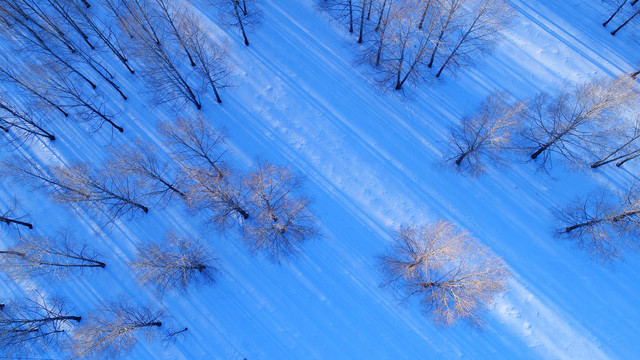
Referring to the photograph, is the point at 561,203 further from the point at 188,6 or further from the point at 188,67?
the point at 188,6

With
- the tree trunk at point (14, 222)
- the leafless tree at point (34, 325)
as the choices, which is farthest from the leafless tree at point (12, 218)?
the leafless tree at point (34, 325)

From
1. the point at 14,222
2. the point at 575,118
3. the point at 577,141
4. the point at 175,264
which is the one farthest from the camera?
the point at 577,141

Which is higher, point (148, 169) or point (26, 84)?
point (26, 84)

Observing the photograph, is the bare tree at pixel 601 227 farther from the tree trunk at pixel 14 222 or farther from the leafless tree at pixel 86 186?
the tree trunk at pixel 14 222

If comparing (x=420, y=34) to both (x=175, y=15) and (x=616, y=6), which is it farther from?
(x=175, y=15)

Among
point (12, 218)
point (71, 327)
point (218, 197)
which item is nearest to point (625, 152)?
point (218, 197)

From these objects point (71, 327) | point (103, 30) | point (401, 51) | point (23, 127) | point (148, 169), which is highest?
point (103, 30)

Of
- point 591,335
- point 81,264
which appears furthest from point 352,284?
point 81,264
